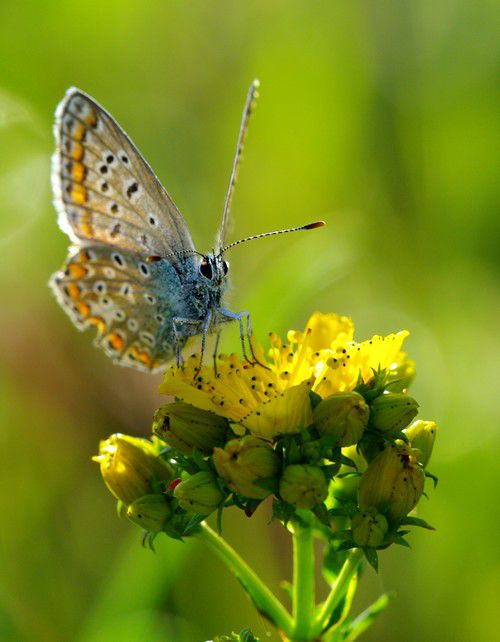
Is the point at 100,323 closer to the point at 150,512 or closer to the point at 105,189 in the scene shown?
the point at 105,189

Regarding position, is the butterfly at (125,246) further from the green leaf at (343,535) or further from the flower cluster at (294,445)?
the green leaf at (343,535)

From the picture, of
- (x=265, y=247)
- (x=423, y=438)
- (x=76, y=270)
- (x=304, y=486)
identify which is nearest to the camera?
(x=304, y=486)

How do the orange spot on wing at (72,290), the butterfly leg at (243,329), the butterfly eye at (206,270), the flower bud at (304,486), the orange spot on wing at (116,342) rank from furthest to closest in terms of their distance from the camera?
the orange spot on wing at (72,290), the orange spot on wing at (116,342), the butterfly eye at (206,270), the butterfly leg at (243,329), the flower bud at (304,486)

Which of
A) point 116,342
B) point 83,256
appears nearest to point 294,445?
point 116,342

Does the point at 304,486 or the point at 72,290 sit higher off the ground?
the point at 72,290

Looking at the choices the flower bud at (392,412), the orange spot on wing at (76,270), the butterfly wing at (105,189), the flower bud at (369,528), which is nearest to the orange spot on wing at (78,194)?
the butterfly wing at (105,189)

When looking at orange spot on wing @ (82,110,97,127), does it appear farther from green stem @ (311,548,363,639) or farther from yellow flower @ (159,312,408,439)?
green stem @ (311,548,363,639)
